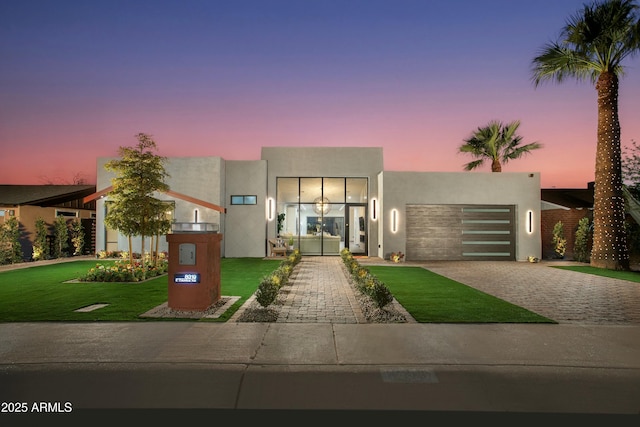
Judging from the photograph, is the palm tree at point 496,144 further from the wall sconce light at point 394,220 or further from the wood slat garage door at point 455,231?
the wall sconce light at point 394,220

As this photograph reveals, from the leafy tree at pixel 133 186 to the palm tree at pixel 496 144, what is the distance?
17.3 metres

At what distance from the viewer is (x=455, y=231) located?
17.0 meters

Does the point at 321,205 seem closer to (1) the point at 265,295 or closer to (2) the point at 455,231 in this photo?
(2) the point at 455,231

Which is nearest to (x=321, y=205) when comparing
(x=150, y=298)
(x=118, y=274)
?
(x=118, y=274)

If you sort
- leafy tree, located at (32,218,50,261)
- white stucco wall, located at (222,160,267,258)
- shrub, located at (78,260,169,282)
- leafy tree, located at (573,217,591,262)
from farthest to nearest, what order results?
white stucco wall, located at (222,160,267,258), leafy tree, located at (32,218,50,261), leafy tree, located at (573,217,591,262), shrub, located at (78,260,169,282)

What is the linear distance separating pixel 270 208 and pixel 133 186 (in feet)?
24.4

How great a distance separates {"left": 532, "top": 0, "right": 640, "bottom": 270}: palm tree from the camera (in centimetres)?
1297

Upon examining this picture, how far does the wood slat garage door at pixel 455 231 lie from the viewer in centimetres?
1698

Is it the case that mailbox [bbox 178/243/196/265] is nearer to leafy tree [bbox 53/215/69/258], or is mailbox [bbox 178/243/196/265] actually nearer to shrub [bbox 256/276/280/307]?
shrub [bbox 256/276/280/307]

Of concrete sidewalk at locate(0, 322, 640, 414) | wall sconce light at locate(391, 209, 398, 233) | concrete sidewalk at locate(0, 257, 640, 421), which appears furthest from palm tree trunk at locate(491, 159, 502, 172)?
concrete sidewalk at locate(0, 322, 640, 414)

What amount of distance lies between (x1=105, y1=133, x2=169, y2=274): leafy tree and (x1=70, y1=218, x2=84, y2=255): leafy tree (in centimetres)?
904

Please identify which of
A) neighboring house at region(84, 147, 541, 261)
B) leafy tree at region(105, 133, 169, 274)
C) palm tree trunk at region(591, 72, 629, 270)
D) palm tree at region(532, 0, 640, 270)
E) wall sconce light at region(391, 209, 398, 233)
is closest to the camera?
leafy tree at region(105, 133, 169, 274)

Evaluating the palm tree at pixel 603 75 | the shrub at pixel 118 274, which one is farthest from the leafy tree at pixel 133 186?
the palm tree at pixel 603 75

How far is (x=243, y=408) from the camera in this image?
3.10m
